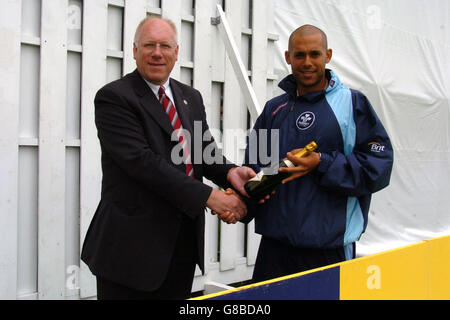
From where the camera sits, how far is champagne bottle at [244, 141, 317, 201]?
1.56 m

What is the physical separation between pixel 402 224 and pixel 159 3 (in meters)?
3.72

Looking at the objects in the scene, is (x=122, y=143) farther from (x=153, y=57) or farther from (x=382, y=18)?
(x=382, y=18)

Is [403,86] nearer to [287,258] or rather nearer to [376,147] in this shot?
[376,147]

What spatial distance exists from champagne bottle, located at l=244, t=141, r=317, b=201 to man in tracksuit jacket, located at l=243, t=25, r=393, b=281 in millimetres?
31

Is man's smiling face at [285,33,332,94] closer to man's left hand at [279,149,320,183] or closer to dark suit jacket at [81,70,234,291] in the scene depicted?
man's left hand at [279,149,320,183]

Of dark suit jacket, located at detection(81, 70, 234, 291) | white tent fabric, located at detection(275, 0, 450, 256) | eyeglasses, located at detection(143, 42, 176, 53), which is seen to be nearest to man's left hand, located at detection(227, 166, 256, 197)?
dark suit jacket, located at detection(81, 70, 234, 291)

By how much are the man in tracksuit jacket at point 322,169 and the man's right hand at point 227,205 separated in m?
0.12

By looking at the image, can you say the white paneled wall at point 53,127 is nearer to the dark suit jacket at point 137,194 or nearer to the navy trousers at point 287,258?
the dark suit jacket at point 137,194

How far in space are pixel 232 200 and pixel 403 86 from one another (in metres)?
3.73

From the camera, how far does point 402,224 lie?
15.7 feet

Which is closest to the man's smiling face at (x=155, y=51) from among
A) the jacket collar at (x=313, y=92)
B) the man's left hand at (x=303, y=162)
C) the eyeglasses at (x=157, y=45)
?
the eyeglasses at (x=157, y=45)

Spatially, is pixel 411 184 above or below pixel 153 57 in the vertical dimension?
below

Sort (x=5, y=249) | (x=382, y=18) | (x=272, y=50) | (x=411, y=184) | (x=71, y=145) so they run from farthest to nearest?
1. (x=411, y=184)
2. (x=382, y=18)
3. (x=272, y=50)
4. (x=71, y=145)
5. (x=5, y=249)

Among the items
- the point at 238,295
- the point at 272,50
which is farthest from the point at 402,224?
the point at 238,295
